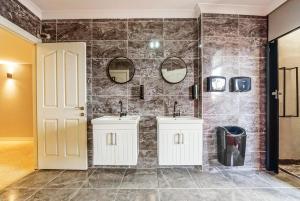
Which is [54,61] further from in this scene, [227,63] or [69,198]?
[227,63]

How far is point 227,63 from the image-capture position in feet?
10.9

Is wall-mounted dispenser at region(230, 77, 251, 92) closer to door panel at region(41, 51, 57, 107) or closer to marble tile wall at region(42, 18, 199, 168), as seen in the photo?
marble tile wall at region(42, 18, 199, 168)

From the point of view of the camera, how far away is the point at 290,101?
12.4 ft

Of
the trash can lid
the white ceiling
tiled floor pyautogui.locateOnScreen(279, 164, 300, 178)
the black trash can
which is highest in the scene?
the white ceiling

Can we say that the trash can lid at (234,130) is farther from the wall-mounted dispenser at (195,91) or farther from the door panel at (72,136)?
the door panel at (72,136)

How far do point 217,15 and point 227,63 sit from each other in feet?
2.53

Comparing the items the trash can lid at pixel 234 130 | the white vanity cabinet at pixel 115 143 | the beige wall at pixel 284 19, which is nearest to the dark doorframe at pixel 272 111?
the beige wall at pixel 284 19

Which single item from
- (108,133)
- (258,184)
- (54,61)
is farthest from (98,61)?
(258,184)

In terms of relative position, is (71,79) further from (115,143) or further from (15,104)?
(15,104)

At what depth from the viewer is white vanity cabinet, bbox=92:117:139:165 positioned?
2.99 meters

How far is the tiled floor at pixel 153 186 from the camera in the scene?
247 cm

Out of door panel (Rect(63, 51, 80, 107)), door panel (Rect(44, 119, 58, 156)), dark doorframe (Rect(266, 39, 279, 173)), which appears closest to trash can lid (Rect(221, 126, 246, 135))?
dark doorframe (Rect(266, 39, 279, 173))

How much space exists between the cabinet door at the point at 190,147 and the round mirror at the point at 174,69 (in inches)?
37.3

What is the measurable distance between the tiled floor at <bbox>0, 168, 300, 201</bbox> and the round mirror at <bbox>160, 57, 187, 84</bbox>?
148cm
